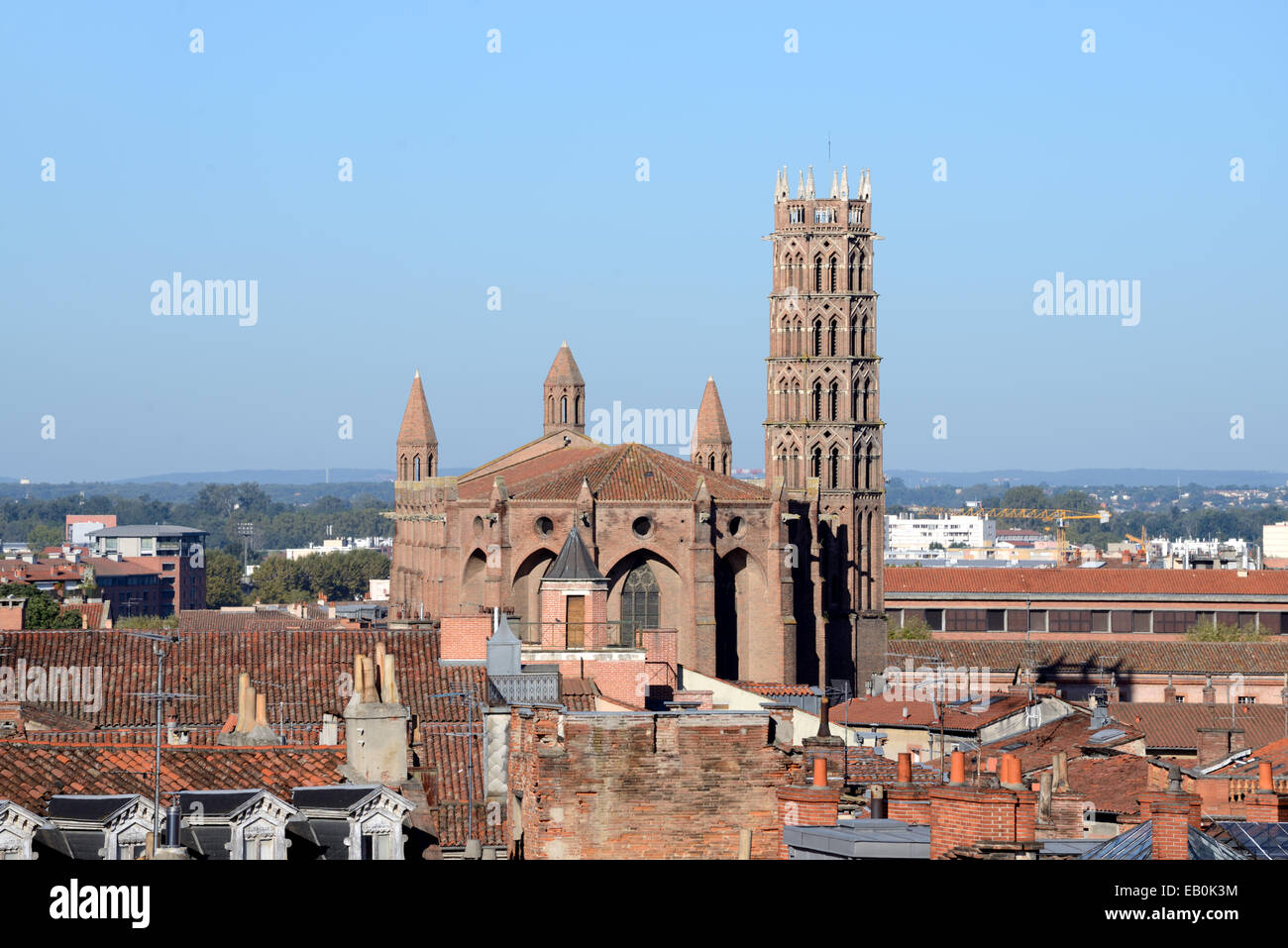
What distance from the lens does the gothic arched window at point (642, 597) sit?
88000 mm

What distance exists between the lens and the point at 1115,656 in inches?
4141

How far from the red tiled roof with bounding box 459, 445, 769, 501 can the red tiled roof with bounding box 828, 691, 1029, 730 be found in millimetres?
15859

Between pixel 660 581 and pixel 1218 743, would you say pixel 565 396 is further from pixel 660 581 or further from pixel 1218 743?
pixel 1218 743

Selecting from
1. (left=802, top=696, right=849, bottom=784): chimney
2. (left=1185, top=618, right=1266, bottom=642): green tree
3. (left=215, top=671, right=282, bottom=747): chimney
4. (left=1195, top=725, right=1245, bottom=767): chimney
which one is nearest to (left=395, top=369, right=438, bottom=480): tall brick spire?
(left=1185, top=618, right=1266, bottom=642): green tree

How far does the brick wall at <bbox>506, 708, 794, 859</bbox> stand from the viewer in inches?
827

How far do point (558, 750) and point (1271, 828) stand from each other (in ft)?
22.9

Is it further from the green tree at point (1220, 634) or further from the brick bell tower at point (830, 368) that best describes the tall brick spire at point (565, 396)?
the green tree at point (1220, 634)

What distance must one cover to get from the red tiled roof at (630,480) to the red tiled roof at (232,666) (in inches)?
1305

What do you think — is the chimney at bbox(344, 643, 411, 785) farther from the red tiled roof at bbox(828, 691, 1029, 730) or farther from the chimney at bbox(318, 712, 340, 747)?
the red tiled roof at bbox(828, 691, 1029, 730)

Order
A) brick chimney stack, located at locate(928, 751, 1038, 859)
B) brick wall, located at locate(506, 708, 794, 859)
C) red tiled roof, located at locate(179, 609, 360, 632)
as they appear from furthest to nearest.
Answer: red tiled roof, located at locate(179, 609, 360, 632)
brick wall, located at locate(506, 708, 794, 859)
brick chimney stack, located at locate(928, 751, 1038, 859)

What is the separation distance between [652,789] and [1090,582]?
10876cm

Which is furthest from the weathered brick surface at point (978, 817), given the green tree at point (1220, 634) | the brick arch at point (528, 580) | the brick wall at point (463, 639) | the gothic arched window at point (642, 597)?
the green tree at point (1220, 634)

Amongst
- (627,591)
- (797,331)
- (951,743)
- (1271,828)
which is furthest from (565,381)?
(1271,828)
